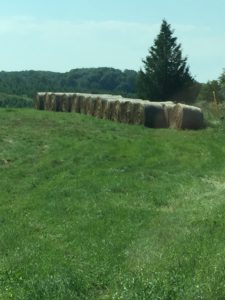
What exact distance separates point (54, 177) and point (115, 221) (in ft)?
19.7

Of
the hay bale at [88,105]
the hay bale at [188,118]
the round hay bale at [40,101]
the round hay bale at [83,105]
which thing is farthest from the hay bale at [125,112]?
the round hay bale at [40,101]

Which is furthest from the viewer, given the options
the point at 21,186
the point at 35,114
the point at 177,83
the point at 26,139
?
the point at 177,83

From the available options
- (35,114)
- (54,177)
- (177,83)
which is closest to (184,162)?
(54,177)

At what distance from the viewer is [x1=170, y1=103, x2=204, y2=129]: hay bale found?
29.0 metres

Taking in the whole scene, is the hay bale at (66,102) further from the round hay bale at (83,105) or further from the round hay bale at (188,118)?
the round hay bale at (188,118)

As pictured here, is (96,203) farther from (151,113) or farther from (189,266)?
(151,113)

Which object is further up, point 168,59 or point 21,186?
point 168,59

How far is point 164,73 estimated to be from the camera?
153ft

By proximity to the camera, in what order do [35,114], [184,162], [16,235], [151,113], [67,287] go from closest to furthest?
[67,287]
[16,235]
[184,162]
[151,113]
[35,114]

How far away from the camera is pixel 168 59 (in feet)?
154

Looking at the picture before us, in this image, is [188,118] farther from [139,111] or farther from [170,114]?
[139,111]

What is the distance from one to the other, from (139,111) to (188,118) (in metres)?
3.13

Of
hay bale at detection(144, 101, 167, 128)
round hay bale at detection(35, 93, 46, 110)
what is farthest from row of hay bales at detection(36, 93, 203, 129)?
round hay bale at detection(35, 93, 46, 110)

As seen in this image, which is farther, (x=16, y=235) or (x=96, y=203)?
(x=96, y=203)
